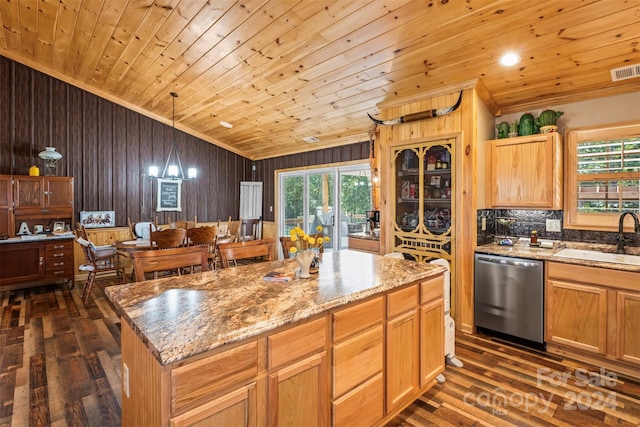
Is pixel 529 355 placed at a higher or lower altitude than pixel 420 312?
lower

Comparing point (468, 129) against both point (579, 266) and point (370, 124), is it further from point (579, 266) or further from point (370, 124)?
point (370, 124)

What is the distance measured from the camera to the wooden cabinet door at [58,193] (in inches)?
203

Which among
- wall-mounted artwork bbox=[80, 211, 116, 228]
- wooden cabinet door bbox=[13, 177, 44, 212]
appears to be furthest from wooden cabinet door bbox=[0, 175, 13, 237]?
wall-mounted artwork bbox=[80, 211, 116, 228]

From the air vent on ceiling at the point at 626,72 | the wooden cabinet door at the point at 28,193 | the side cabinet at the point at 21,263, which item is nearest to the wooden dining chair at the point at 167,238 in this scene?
the side cabinet at the point at 21,263

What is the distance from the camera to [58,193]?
5.24m

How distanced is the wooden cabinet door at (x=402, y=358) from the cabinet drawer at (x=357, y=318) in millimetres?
141

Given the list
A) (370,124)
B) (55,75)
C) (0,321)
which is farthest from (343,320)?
(55,75)

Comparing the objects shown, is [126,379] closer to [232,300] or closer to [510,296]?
[232,300]

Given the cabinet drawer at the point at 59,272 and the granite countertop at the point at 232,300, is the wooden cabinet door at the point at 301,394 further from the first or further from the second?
the cabinet drawer at the point at 59,272

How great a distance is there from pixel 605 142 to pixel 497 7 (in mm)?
1966

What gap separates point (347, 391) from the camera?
5.36ft

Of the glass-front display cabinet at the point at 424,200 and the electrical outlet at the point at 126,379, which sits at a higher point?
the glass-front display cabinet at the point at 424,200

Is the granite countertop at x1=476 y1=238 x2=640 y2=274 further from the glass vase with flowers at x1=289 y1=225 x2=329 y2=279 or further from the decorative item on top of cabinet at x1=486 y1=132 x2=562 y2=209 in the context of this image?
the glass vase with flowers at x1=289 y1=225 x2=329 y2=279

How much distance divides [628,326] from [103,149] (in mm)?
7709
